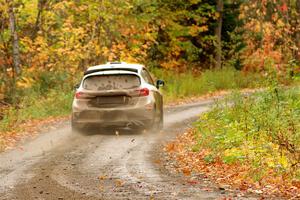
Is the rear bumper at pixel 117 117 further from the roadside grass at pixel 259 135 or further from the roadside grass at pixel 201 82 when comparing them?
the roadside grass at pixel 201 82

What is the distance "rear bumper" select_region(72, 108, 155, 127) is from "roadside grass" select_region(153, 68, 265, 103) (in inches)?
418

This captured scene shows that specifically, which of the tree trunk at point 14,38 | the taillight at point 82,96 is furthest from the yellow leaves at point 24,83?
the taillight at point 82,96

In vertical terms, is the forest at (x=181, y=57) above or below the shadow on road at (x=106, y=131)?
above

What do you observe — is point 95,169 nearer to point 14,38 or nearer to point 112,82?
point 112,82

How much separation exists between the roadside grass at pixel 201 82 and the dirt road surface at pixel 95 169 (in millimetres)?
11417

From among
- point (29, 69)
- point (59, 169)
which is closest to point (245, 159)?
point (59, 169)

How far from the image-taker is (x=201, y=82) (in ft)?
103

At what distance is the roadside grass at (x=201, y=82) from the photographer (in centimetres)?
2946

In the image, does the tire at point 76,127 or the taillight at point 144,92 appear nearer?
the taillight at point 144,92

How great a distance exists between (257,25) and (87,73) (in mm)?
25415

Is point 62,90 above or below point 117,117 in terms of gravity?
below

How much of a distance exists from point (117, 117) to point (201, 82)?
1551 cm

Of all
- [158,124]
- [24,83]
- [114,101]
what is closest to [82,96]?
[114,101]

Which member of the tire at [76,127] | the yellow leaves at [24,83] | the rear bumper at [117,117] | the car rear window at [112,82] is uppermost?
the car rear window at [112,82]
